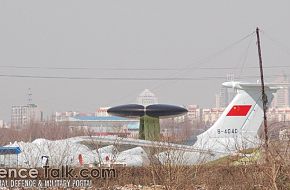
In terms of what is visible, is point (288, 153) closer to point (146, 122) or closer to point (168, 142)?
point (168, 142)

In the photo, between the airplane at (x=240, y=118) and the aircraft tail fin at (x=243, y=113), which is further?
the aircraft tail fin at (x=243, y=113)

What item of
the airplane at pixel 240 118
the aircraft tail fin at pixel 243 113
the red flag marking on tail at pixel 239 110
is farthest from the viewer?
the red flag marking on tail at pixel 239 110

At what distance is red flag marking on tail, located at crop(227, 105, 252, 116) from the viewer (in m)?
26.6

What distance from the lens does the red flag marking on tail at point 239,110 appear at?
26570 millimetres

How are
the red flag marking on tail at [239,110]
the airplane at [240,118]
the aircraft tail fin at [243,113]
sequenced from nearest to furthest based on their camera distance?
the airplane at [240,118] < the aircraft tail fin at [243,113] < the red flag marking on tail at [239,110]

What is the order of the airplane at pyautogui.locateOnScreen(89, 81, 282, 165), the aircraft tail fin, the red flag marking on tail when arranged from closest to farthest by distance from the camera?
the airplane at pyautogui.locateOnScreen(89, 81, 282, 165), the aircraft tail fin, the red flag marking on tail

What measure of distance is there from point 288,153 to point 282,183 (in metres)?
0.81

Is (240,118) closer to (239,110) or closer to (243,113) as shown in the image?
(243,113)

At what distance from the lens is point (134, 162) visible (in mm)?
22375

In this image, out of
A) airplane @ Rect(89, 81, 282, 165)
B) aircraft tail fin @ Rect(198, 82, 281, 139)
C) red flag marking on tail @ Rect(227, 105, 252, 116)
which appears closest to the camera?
airplane @ Rect(89, 81, 282, 165)

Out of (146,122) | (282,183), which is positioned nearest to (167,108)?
(146,122)

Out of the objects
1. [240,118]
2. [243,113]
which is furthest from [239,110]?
[240,118]

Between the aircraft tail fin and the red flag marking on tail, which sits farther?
the red flag marking on tail

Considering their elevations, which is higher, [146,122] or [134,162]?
[146,122]
